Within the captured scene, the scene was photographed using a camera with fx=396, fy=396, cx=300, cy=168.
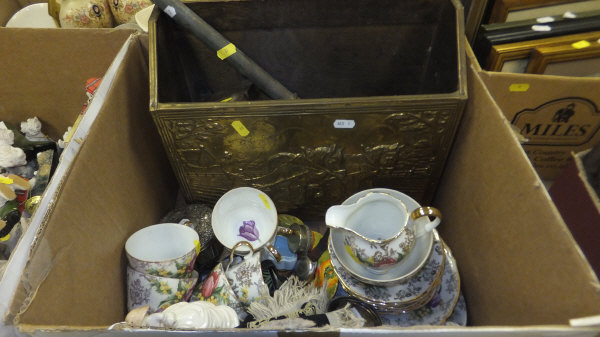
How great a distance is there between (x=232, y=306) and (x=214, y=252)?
0.56ft

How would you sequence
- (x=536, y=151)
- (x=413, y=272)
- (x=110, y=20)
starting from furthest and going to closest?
(x=110, y=20), (x=536, y=151), (x=413, y=272)

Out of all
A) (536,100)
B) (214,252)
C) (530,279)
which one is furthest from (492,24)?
(214,252)

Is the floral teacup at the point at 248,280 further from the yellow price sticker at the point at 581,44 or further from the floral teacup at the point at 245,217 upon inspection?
the yellow price sticker at the point at 581,44

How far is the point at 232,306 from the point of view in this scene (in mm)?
738

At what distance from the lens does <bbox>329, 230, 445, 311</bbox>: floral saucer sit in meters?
A: 0.71

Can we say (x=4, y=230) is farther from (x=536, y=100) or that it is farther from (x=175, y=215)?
(x=536, y=100)

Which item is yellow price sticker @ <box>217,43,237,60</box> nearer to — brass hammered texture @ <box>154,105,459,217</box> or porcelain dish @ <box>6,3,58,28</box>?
brass hammered texture @ <box>154,105,459,217</box>

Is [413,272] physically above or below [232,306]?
above

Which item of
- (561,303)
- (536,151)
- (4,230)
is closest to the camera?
(561,303)

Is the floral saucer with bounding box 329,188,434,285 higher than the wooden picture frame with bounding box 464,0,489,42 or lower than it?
lower

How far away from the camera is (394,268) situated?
Result: 2.33ft

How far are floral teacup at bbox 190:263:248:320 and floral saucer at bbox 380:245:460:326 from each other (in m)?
0.27

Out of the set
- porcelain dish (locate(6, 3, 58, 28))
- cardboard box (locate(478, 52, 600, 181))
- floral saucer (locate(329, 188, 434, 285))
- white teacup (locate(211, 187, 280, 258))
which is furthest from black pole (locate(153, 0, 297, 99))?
porcelain dish (locate(6, 3, 58, 28))

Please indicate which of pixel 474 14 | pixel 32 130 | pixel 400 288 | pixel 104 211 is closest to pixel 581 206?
pixel 400 288
